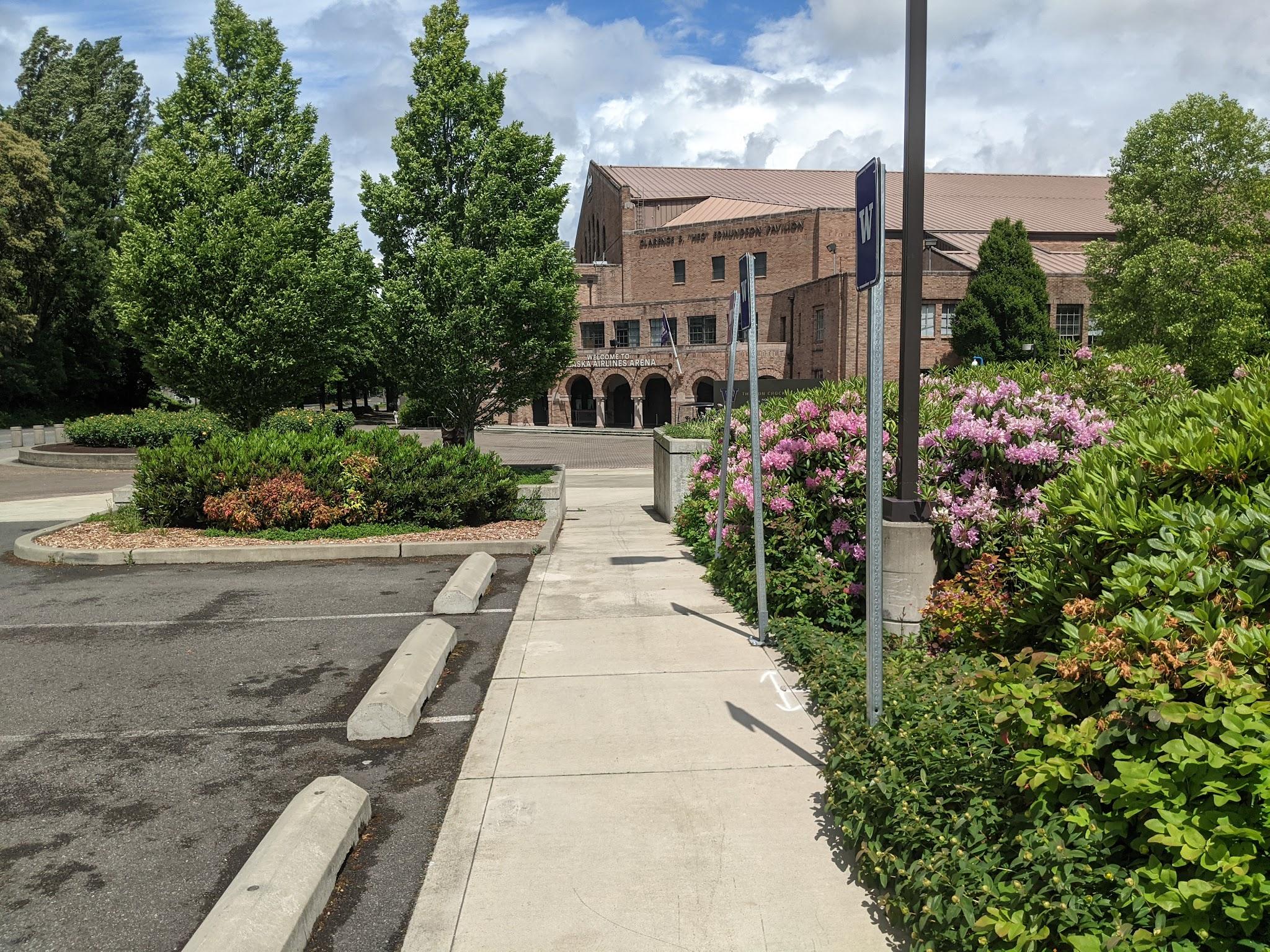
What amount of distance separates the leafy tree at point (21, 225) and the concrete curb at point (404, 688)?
46293mm

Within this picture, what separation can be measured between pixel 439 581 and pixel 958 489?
5633 millimetres

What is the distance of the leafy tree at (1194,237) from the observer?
1099 inches

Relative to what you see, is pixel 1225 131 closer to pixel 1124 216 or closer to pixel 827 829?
pixel 1124 216

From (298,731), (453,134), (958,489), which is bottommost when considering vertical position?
(298,731)

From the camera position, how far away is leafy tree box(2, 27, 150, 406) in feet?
163

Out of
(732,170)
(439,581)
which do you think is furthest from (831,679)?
(732,170)

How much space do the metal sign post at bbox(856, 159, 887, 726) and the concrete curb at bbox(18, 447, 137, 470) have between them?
27799mm

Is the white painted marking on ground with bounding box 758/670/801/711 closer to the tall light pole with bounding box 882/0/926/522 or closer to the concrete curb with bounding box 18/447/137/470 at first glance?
the tall light pole with bounding box 882/0/926/522

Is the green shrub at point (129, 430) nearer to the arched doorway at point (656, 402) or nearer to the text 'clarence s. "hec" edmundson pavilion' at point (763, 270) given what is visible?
the text 'clarence s. "hec" edmundson pavilion' at point (763, 270)

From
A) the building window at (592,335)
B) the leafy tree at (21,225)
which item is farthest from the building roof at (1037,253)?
the leafy tree at (21,225)

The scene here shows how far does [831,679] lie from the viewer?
19.8ft

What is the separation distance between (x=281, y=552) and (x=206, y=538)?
4.47 ft

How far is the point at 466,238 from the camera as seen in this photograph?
16.3 m

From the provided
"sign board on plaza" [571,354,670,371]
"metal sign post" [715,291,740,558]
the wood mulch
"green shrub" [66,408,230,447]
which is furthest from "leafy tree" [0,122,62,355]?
"metal sign post" [715,291,740,558]
